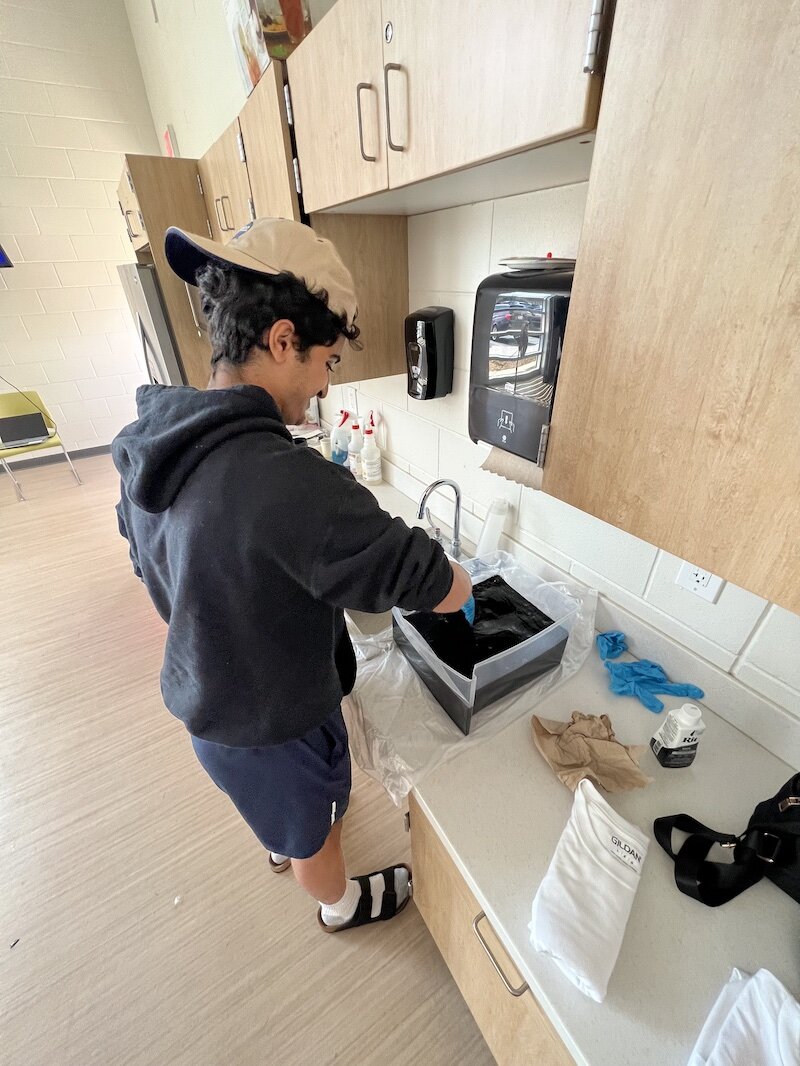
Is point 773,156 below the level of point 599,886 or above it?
above

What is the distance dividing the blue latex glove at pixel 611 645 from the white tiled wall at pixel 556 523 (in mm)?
46

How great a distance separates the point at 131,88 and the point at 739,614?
5.16 m

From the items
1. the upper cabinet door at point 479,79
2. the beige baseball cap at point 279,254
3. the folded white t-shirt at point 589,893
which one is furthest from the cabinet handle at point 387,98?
the folded white t-shirt at point 589,893

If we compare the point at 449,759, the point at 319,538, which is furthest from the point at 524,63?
the point at 449,759

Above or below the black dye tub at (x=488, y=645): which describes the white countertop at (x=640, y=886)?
below

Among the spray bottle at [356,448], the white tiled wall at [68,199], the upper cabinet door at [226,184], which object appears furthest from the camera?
the white tiled wall at [68,199]

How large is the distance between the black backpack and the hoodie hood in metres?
0.88

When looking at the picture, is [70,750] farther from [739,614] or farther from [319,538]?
[739,614]

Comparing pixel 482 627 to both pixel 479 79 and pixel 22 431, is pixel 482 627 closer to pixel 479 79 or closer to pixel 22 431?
pixel 479 79

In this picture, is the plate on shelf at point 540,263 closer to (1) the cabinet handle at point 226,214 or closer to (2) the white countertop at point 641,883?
(2) the white countertop at point 641,883

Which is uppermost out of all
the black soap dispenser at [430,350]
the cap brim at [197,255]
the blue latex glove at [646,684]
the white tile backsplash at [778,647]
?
the cap brim at [197,255]

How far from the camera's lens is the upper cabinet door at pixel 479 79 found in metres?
0.50

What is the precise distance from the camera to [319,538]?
580 millimetres

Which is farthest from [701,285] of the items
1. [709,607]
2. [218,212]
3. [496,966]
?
[218,212]
